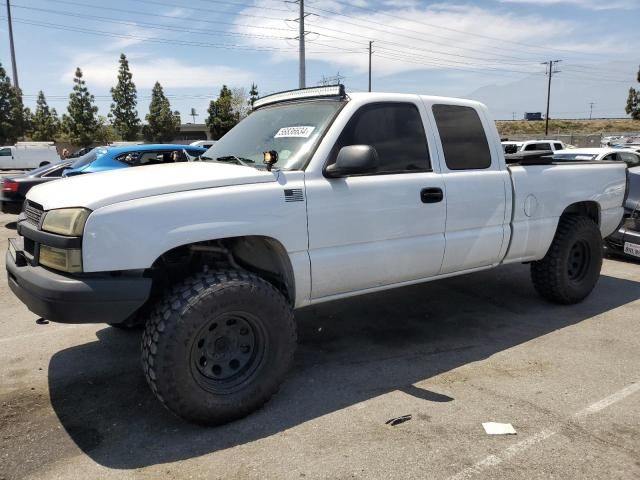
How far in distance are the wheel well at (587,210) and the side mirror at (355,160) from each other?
2922mm

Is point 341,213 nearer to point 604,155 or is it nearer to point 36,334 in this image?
point 36,334

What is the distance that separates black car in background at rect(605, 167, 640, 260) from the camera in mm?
7270

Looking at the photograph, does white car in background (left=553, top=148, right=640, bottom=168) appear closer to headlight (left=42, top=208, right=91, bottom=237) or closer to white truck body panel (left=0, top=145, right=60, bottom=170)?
headlight (left=42, top=208, right=91, bottom=237)

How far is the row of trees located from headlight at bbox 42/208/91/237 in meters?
46.2

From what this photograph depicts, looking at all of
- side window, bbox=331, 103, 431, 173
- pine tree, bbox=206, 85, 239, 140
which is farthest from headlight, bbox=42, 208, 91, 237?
pine tree, bbox=206, 85, 239, 140

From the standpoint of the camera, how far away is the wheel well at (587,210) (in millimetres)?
5449

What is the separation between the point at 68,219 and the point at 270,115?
1893 mm

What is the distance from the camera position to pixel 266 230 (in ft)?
10.7

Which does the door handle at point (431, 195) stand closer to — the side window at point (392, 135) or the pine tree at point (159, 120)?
the side window at point (392, 135)

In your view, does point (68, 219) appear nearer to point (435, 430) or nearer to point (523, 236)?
point (435, 430)

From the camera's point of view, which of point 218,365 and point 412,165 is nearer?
point 218,365

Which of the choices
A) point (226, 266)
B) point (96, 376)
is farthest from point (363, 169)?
point (96, 376)

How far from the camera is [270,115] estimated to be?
426cm

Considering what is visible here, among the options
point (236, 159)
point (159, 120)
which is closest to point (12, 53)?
point (159, 120)
